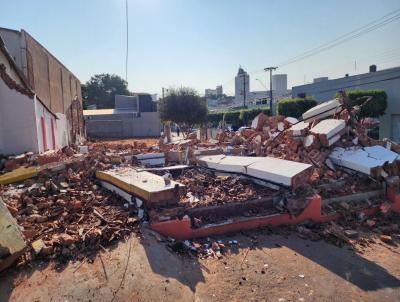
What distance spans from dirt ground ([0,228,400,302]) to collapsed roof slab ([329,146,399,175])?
9.55 ft

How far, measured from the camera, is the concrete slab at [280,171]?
5.77 meters

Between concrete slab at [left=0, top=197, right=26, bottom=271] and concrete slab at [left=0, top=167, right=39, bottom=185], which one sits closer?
concrete slab at [left=0, top=197, right=26, bottom=271]

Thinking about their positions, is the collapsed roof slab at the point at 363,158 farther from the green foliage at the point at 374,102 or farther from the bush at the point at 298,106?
the bush at the point at 298,106

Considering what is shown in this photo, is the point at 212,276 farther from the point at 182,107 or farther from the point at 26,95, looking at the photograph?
the point at 182,107

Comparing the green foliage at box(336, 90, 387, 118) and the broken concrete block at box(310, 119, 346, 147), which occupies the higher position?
the green foliage at box(336, 90, 387, 118)

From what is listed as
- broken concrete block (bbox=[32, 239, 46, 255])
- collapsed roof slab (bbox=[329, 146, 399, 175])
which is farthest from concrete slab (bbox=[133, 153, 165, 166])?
collapsed roof slab (bbox=[329, 146, 399, 175])

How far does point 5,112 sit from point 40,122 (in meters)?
1.38

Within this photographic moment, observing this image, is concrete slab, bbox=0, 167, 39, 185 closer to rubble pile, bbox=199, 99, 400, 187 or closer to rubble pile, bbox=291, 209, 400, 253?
rubble pile, bbox=291, 209, 400, 253

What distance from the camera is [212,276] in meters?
3.89

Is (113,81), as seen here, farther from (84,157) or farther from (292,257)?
(292,257)

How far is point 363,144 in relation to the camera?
27.5ft

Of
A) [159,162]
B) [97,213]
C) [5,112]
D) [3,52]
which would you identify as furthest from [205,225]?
[3,52]

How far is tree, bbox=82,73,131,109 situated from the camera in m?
61.1

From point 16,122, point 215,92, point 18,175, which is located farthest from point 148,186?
point 215,92
